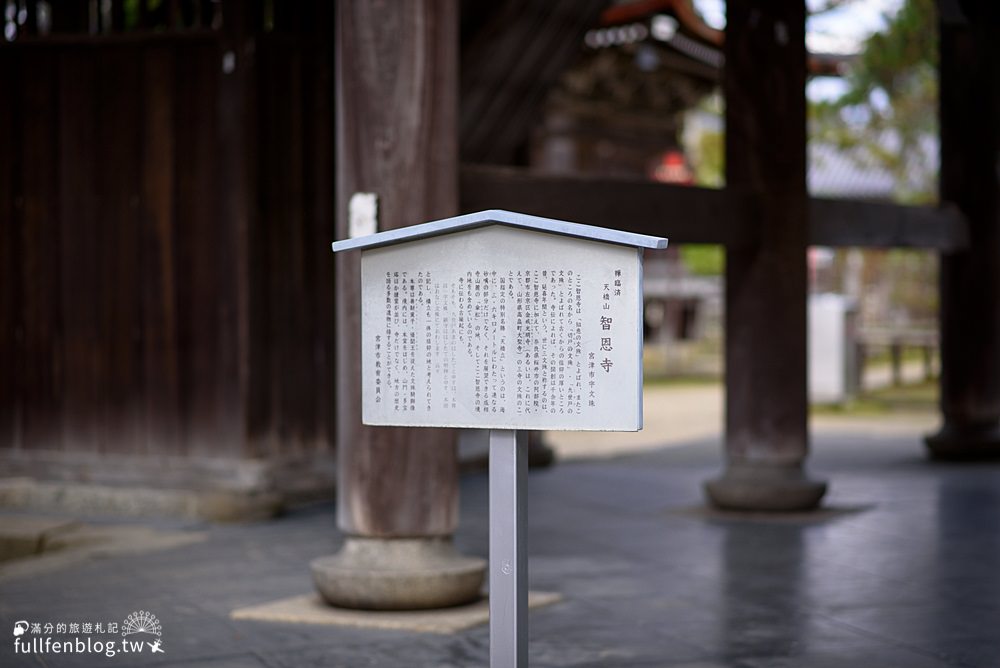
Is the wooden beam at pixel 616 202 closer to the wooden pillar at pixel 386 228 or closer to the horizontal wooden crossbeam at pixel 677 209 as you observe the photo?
the horizontal wooden crossbeam at pixel 677 209

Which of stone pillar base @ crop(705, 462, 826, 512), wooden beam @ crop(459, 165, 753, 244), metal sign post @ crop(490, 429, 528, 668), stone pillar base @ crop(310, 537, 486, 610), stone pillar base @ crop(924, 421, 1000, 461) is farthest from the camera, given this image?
stone pillar base @ crop(924, 421, 1000, 461)

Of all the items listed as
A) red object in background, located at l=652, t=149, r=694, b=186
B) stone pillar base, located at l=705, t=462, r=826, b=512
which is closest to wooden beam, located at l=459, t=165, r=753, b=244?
stone pillar base, located at l=705, t=462, r=826, b=512

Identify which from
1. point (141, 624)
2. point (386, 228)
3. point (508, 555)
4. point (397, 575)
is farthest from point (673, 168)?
point (508, 555)

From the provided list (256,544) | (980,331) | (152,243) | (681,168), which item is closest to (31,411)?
(152,243)

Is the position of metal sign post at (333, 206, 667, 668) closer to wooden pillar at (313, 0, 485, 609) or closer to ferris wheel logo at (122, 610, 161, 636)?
wooden pillar at (313, 0, 485, 609)

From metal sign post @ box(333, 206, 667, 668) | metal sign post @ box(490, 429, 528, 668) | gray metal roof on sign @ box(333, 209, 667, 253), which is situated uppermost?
gray metal roof on sign @ box(333, 209, 667, 253)

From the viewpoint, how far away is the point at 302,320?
1031 centimetres

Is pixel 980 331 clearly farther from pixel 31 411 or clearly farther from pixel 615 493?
pixel 31 411

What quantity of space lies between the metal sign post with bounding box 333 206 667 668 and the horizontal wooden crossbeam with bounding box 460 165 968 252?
2.55 metres

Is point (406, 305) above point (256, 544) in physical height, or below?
above

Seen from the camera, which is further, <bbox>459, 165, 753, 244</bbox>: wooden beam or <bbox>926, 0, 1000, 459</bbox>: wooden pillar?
<bbox>926, 0, 1000, 459</bbox>: wooden pillar

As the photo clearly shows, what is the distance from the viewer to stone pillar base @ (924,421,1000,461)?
1311cm

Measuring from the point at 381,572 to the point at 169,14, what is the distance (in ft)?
16.9

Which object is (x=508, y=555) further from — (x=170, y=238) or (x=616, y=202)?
(x=170, y=238)
